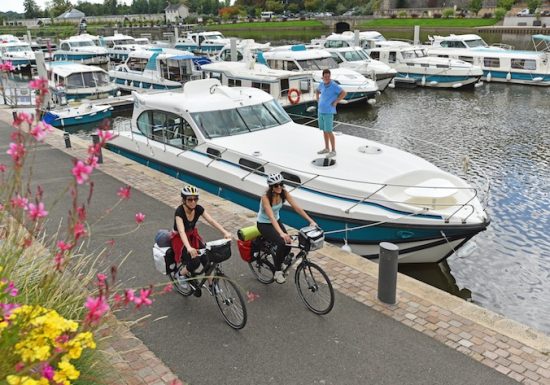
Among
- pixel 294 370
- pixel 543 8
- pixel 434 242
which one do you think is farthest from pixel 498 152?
pixel 543 8

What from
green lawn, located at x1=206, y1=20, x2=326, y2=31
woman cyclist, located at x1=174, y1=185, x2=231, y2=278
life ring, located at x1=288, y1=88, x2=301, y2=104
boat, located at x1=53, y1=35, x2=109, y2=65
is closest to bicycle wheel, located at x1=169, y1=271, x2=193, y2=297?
woman cyclist, located at x1=174, y1=185, x2=231, y2=278

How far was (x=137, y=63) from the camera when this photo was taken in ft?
101

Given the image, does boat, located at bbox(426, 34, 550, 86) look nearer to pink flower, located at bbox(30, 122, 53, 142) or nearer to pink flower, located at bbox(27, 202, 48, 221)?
pink flower, located at bbox(30, 122, 53, 142)

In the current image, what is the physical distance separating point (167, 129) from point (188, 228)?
7463 millimetres

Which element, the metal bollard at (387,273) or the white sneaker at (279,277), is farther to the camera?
the white sneaker at (279,277)

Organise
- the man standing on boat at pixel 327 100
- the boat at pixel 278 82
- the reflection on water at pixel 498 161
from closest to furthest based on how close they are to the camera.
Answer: the reflection on water at pixel 498 161 < the man standing on boat at pixel 327 100 < the boat at pixel 278 82

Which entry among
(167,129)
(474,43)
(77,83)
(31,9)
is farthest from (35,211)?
(31,9)

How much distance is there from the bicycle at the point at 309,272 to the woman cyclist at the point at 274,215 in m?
0.13

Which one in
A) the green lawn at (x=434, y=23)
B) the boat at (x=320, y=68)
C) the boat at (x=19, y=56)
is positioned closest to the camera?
the boat at (x=320, y=68)

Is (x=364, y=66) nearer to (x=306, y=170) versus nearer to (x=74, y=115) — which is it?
(x=74, y=115)

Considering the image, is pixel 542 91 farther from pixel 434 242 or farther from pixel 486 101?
pixel 434 242

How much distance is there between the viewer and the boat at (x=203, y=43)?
159 feet

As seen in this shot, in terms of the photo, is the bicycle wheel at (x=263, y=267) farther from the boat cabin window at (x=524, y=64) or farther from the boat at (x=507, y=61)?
the boat cabin window at (x=524, y=64)

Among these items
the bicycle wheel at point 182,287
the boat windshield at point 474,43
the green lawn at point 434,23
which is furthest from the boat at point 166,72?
the green lawn at point 434,23
